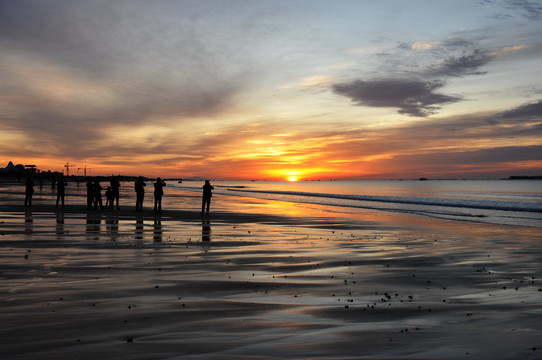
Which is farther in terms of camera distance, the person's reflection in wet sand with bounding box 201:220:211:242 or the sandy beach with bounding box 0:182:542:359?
the person's reflection in wet sand with bounding box 201:220:211:242

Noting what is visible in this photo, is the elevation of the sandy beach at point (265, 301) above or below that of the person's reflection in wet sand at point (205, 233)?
below

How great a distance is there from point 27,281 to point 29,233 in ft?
32.9

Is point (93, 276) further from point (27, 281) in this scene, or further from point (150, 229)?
point (150, 229)

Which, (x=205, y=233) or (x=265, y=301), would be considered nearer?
(x=265, y=301)

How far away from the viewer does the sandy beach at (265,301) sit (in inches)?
216

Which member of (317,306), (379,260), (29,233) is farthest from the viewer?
(29,233)

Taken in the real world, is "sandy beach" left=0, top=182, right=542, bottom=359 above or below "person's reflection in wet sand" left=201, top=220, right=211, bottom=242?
below

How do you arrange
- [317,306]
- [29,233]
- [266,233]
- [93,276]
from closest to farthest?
[317,306], [93,276], [29,233], [266,233]

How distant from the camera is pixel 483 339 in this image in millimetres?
5898

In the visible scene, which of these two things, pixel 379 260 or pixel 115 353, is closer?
pixel 115 353

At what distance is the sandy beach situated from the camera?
548cm

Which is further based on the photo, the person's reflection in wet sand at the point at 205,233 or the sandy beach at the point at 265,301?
the person's reflection in wet sand at the point at 205,233

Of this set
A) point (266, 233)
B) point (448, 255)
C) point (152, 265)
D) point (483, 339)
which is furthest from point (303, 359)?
point (266, 233)

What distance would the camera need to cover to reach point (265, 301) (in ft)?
25.7
